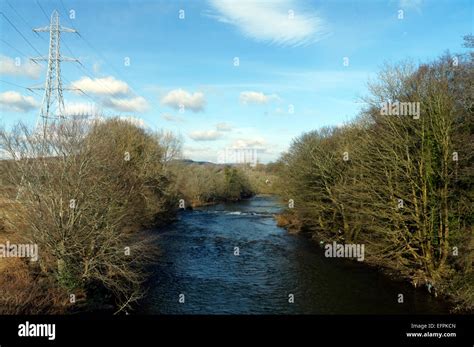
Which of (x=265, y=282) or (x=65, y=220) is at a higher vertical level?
(x=65, y=220)

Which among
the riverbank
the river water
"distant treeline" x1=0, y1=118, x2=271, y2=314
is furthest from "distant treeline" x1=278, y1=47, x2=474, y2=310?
"distant treeline" x1=0, y1=118, x2=271, y2=314

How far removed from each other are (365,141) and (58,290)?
16702 millimetres

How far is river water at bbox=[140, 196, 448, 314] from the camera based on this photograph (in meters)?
16.9

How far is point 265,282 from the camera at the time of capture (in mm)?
20609

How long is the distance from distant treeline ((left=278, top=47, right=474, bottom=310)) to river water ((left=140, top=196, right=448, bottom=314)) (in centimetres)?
165

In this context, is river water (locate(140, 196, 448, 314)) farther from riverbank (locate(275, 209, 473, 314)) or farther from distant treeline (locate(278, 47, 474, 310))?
distant treeline (locate(278, 47, 474, 310))

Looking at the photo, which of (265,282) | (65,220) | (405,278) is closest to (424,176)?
(405,278)

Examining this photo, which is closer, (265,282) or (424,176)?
(424,176)

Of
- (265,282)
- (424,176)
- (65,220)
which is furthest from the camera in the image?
(265,282)

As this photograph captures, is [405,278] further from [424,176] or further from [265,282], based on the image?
[265,282]

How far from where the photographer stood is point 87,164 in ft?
57.7

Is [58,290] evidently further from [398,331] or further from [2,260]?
[398,331]

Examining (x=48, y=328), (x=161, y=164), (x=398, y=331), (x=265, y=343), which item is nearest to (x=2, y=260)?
(x=48, y=328)

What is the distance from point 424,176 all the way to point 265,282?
9.47 meters
